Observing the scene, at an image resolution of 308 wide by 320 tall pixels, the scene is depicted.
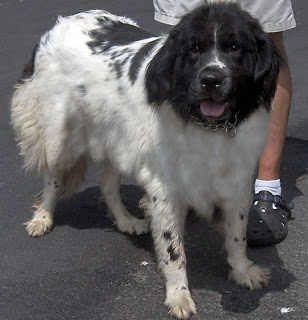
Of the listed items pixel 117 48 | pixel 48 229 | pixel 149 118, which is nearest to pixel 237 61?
pixel 149 118

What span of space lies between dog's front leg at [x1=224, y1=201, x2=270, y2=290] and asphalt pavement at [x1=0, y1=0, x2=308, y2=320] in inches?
2.1

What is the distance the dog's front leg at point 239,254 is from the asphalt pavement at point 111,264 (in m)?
0.05

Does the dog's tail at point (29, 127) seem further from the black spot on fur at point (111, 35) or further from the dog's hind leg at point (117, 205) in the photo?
the black spot on fur at point (111, 35)

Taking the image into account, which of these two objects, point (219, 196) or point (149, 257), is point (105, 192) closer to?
point (149, 257)

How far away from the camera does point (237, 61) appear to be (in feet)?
10.7

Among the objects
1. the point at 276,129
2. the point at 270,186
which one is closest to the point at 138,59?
the point at 276,129

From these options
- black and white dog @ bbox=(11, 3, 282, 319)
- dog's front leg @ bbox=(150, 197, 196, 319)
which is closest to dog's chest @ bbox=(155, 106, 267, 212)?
black and white dog @ bbox=(11, 3, 282, 319)

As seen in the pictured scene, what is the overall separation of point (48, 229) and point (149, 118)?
1.33m

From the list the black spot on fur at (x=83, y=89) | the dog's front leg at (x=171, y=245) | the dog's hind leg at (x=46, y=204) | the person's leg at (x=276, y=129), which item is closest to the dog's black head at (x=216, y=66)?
the dog's front leg at (x=171, y=245)

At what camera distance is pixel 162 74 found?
132 inches

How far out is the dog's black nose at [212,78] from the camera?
10.4ft

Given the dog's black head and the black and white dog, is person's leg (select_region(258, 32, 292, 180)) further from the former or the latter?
the dog's black head

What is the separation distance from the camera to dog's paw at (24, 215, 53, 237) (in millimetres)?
4531

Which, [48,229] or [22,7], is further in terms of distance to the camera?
[22,7]
